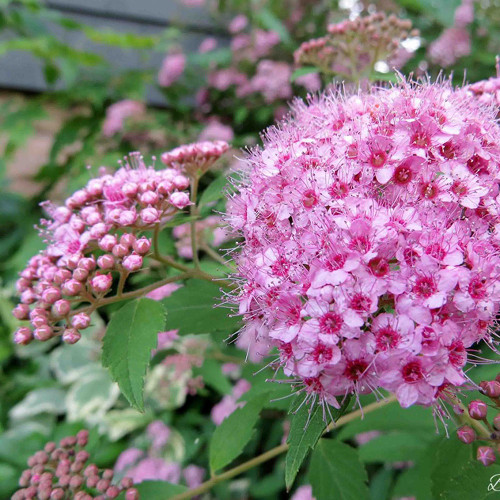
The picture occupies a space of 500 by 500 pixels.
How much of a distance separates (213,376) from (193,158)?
870 millimetres

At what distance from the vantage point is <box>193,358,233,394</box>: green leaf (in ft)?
5.82

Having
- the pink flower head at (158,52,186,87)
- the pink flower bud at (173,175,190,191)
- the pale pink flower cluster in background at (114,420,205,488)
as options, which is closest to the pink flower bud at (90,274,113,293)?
the pink flower bud at (173,175,190,191)

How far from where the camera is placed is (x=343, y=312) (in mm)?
741

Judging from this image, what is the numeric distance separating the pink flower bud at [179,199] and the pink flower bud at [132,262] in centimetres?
14

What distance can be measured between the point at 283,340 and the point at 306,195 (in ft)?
0.87

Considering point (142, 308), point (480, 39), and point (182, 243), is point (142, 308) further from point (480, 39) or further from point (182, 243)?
point (480, 39)

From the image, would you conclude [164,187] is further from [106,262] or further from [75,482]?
[75,482]

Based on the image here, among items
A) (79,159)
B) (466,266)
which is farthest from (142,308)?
(79,159)

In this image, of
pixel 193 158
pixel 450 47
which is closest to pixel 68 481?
pixel 193 158

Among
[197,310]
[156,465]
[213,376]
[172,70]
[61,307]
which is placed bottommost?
[156,465]

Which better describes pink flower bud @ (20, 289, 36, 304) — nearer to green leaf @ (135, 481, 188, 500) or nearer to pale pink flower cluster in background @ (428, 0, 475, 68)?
A: green leaf @ (135, 481, 188, 500)

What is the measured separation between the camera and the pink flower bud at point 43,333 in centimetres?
99

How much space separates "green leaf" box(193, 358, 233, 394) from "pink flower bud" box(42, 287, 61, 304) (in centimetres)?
86

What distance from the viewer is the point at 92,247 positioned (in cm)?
109
